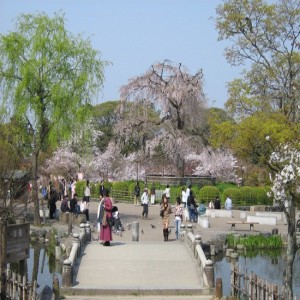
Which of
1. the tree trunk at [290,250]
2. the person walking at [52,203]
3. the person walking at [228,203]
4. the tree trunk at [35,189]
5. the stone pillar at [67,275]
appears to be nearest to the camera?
the stone pillar at [67,275]

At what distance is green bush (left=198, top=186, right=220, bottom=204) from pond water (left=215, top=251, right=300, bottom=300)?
1564cm

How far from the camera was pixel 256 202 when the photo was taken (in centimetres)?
4709

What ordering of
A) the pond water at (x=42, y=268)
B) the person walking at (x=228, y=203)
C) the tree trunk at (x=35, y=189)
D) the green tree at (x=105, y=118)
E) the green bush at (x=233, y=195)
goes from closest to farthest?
the pond water at (x=42, y=268), the tree trunk at (x=35, y=189), the person walking at (x=228, y=203), the green bush at (x=233, y=195), the green tree at (x=105, y=118)

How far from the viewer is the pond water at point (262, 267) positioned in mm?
24344

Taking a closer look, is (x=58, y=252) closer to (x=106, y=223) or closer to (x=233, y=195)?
(x=106, y=223)

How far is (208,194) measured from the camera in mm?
45562

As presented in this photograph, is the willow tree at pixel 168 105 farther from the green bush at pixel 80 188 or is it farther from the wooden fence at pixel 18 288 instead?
the wooden fence at pixel 18 288

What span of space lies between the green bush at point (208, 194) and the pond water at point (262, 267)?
15.6 meters

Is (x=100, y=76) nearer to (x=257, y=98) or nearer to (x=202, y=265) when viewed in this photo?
(x=257, y=98)

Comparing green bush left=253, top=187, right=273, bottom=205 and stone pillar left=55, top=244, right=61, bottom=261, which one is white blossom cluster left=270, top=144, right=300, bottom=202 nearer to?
stone pillar left=55, top=244, right=61, bottom=261

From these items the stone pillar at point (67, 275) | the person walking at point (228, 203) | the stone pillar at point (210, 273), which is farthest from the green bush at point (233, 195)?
the stone pillar at point (67, 275)

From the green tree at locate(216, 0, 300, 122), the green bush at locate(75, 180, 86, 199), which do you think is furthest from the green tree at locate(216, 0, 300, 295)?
the green bush at locate(75, 180, 86, 199)

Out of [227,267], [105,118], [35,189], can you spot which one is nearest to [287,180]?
[227,267]

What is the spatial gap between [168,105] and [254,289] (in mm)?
36298
